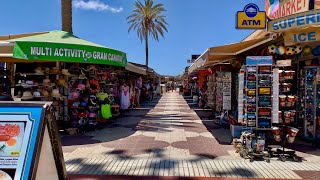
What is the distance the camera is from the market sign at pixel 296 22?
19.9 feet

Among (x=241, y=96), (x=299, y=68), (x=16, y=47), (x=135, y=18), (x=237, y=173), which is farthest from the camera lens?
(x=135, y=18)

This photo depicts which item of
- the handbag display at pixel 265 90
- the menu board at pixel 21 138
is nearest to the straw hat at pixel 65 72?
the handbag display at pixel 265 90

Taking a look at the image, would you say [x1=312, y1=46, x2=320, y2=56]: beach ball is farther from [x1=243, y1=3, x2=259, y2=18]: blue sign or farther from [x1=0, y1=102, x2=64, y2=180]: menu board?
[x1=0, y1=102, x2=64, y2=180]: menu board

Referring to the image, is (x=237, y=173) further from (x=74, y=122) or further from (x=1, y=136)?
(x=74, y=122)

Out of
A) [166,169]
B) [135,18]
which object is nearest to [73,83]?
[166,169]

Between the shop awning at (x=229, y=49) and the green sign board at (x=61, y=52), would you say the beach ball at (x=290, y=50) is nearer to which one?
the shop awning at (x=229, y=49)

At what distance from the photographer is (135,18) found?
35.6 metres

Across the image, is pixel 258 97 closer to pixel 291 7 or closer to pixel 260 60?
pixel 260 60

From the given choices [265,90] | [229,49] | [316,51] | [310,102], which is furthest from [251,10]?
[310,102]

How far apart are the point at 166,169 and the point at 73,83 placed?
18.6 ft

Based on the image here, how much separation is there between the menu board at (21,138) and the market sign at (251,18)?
21.1ft

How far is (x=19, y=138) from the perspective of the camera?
2.72 meters

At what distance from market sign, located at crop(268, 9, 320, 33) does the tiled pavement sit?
9.69 feet

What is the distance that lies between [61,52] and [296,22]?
6158 millimetres
